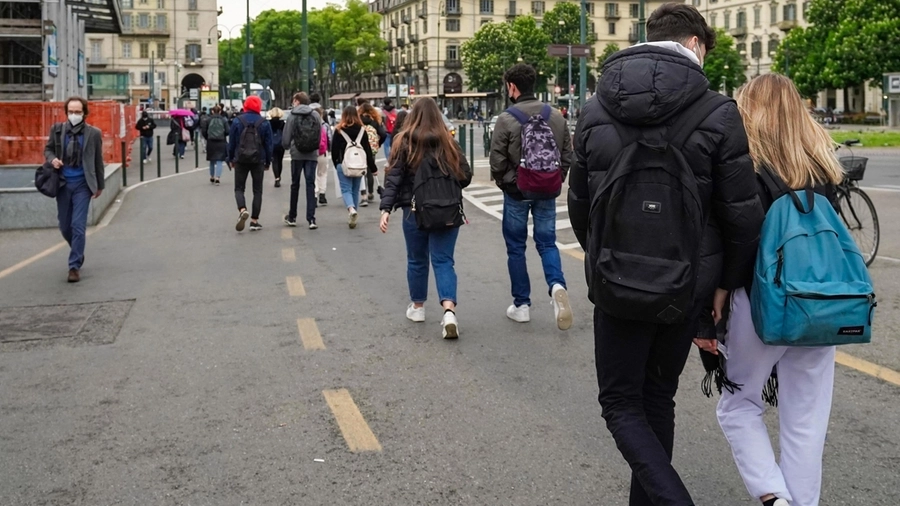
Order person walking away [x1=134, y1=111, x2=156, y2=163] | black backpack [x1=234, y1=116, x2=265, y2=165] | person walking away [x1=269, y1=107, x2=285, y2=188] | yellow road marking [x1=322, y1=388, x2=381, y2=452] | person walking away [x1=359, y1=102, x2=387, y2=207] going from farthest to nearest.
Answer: person walking away [x1=134, y1=111, x2=156, y2=163] < person walking away [x1=269, y1=107, x2=285, y2=188] < person walking away [x1=359, y1=102, x2=387, y2=207] < black backpack [x1=234, y1=116, x2=265, y2=165] < yellow road marking [x1=322, y1=388, x2=381, y2=452]

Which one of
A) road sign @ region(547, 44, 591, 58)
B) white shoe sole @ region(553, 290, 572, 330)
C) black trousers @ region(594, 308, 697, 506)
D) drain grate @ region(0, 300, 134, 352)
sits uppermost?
road sign @ region(547, 44, 591, 58)

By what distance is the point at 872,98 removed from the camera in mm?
92062

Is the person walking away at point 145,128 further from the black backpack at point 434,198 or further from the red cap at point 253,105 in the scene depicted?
the black backpack at point 434,198

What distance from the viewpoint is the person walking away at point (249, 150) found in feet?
46.6

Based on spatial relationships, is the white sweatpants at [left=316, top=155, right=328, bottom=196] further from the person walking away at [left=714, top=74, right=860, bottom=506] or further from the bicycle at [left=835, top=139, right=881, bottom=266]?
the person walking away at [left=714, top=74, right=860, bottom=506]

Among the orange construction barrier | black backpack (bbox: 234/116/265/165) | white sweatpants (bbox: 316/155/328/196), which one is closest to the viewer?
black backpack (bbox: 234/116/265/165)

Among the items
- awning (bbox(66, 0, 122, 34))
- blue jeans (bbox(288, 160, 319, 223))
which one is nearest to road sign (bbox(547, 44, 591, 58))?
blue jeans (bbox(288, 160, 319, 223))

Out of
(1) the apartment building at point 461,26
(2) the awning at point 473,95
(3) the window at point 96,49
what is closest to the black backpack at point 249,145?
(2) the awning at point 473,95

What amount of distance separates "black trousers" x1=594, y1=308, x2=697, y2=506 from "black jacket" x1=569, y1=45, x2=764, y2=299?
8.5 inches

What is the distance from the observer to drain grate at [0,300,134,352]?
25.7ft

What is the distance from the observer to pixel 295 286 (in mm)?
10055

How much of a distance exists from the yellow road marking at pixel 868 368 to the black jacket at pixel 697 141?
2877mm

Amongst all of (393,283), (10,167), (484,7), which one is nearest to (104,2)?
(10,167)

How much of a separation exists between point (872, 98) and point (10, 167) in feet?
276
